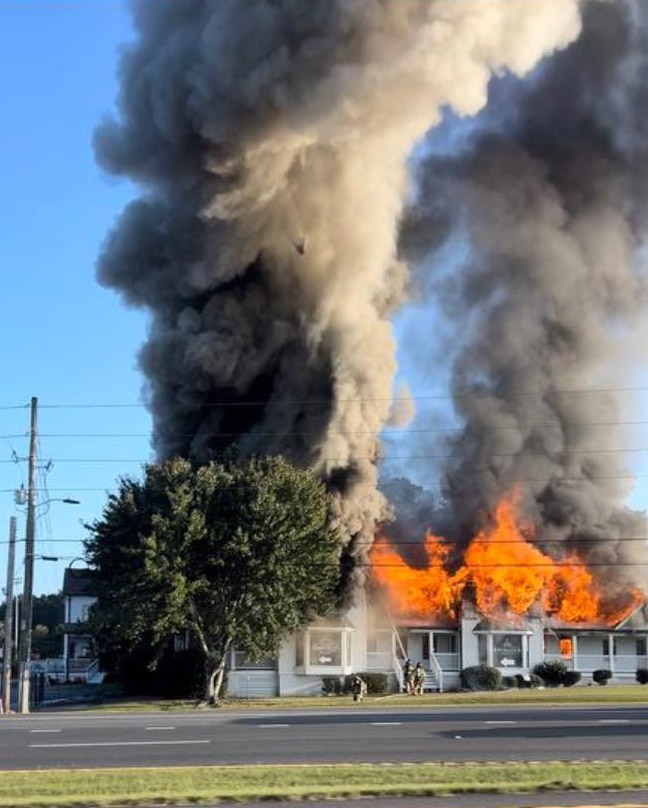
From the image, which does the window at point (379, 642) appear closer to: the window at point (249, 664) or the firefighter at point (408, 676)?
the firefighter at point (408, 676)

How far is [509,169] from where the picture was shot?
60719mm

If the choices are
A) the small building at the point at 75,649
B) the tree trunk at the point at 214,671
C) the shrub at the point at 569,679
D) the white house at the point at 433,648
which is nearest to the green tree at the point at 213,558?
the tree trunk at the point at 214,671

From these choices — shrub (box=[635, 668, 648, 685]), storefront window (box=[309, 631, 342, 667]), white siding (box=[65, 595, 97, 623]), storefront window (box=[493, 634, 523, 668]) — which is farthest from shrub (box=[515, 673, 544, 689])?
white siding (box=[65, 595, 97, 623])

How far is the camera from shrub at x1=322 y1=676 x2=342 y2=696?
4344 cm

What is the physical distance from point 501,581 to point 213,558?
1855 cm

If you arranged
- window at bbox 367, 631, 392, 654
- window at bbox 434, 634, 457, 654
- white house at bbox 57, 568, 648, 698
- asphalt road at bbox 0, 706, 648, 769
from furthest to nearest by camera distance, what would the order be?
window at bbox 434, 634, 457, 654 < window at bbox 367, 631, 392, 654 < white house at bbox 57, 568, 648, 698 < asphalt road at bbox 0, 706, 648, 769

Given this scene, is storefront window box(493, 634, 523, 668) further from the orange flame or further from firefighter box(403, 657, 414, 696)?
firefighter box(403, 657, 414, 696)

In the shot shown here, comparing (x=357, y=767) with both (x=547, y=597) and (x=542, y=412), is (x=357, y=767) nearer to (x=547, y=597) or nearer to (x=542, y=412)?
(x=547, y=597)

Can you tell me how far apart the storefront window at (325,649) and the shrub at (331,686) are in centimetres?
85

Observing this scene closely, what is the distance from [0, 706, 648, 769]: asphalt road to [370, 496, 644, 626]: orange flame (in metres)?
26.6

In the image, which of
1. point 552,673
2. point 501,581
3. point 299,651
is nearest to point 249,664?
A: point 299,651

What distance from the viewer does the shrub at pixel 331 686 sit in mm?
43438

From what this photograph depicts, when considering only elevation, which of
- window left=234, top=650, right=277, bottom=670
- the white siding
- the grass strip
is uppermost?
the white siding

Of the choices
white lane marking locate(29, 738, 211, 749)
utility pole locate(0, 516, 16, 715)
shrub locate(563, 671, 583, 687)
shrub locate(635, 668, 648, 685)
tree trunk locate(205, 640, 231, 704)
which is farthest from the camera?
shrub locate(635, 668, 648, 685)
